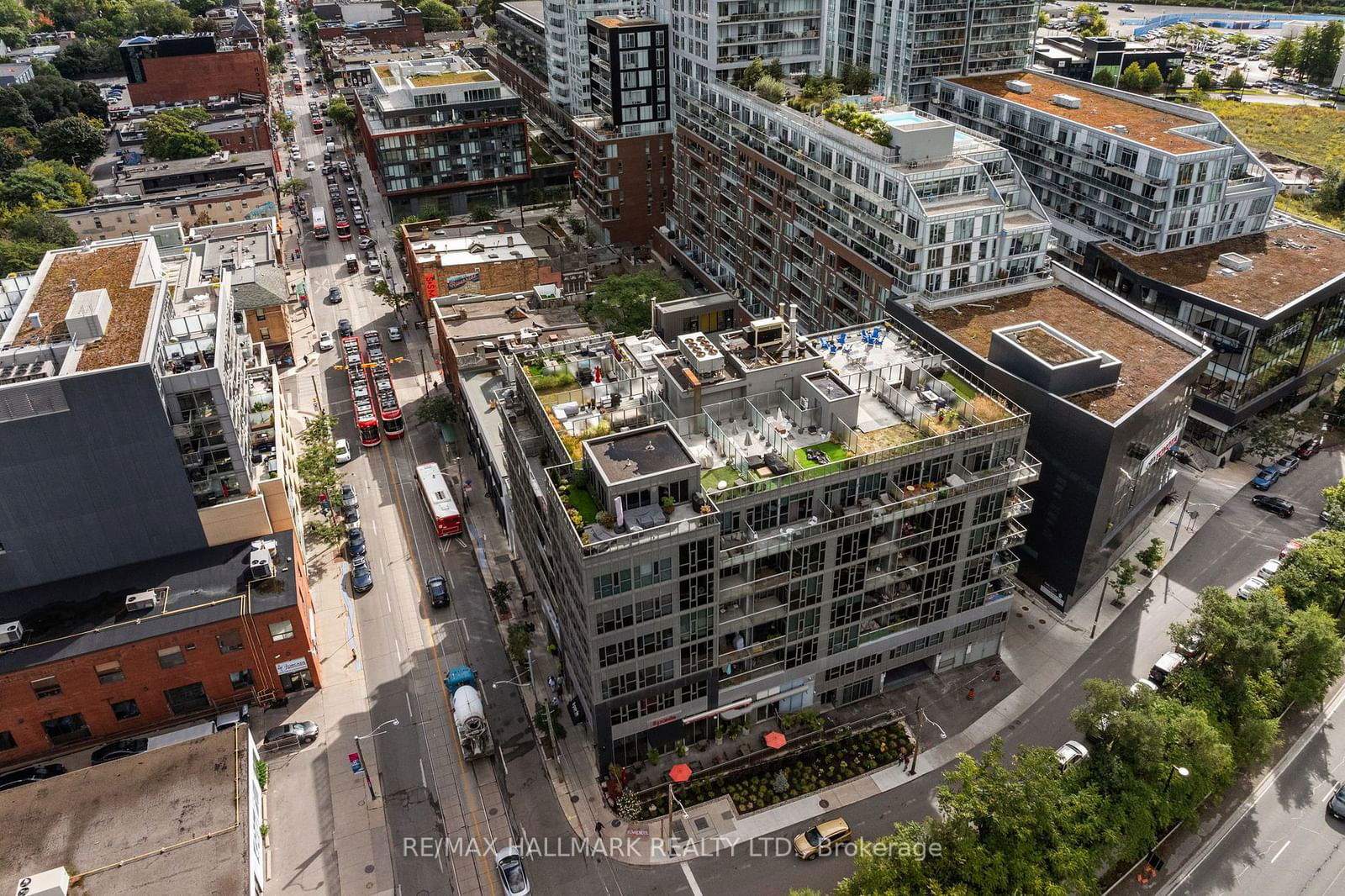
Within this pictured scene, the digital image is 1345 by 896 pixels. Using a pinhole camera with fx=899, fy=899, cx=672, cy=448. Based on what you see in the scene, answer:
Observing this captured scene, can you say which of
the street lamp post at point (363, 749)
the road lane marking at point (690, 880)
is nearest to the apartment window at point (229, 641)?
the street lamp post at point (363, 749)

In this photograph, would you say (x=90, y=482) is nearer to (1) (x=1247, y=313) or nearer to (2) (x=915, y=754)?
(2) (x=915, y=754)

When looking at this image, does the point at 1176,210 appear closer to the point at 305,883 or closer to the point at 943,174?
the point at 943,174

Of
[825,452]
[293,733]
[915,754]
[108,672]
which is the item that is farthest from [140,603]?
[915,754]

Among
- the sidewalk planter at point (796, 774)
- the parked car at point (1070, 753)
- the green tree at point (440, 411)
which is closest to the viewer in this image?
the sidewalk planter at point (796, 774)

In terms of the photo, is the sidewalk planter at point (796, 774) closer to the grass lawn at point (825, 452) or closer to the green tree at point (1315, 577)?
the grass lawn at point (825, 452)

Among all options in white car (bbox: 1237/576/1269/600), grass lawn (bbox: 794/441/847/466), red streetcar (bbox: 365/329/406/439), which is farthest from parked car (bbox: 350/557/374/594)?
white car (bbox: 1237/576/1269/600)

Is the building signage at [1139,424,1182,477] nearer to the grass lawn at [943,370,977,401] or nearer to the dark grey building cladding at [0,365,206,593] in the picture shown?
the grass lawn at [943,370,977,401]
